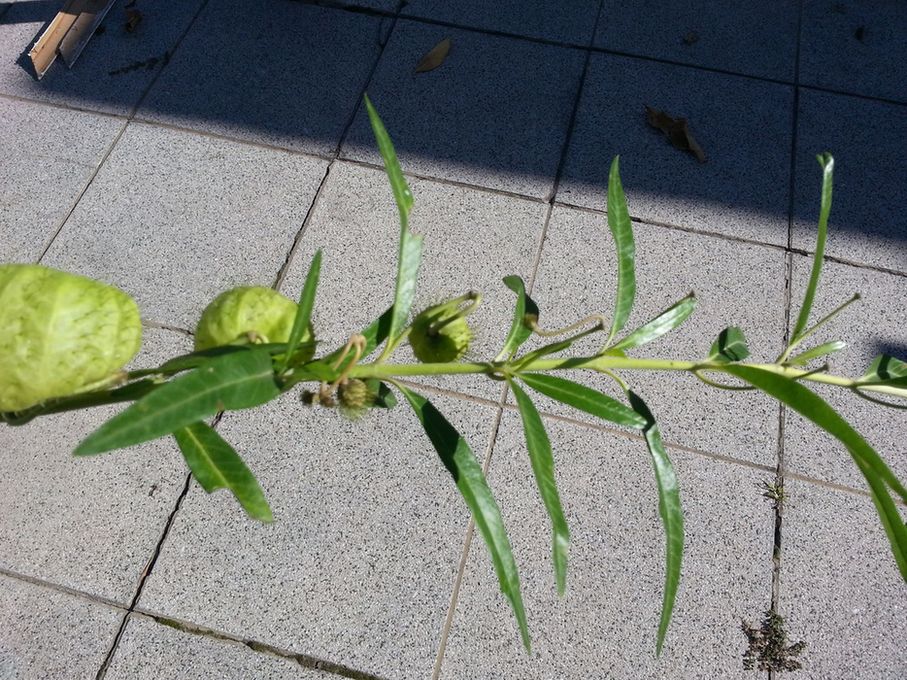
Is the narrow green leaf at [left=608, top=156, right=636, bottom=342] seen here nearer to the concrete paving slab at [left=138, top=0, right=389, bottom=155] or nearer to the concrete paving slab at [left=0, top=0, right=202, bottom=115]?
the concrete paving slab at [left=138, top=0, right=389, bottom=155]

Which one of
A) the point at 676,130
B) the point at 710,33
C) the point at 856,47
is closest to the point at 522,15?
the point at 710,33

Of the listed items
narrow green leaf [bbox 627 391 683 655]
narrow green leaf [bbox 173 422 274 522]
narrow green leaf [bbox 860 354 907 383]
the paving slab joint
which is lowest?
the paving slab joint

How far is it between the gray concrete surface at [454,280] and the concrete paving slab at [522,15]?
0.7 inches

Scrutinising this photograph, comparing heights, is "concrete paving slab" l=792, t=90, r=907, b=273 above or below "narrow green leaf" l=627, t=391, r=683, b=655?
below

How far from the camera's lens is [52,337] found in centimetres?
109

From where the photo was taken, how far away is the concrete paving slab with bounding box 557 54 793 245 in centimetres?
363

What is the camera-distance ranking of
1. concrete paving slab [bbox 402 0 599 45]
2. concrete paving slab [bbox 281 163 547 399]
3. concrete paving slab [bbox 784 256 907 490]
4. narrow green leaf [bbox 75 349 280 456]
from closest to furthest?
narrow green leaf [bbox 75 349 280 456] < concrete paving slab [bbox 784 256 907 490] < concrete paving slab [bbox 281 163 547 399] < concrete paving slab [bbox 402 0 599 45]

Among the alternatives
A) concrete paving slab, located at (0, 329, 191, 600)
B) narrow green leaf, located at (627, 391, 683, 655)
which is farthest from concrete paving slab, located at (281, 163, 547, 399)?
narrow green leaf, located at (627, 391, 683, 655)

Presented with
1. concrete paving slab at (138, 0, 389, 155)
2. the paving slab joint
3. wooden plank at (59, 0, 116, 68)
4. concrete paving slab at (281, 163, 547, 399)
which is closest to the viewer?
the paving slab joint

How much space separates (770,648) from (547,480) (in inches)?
72.9

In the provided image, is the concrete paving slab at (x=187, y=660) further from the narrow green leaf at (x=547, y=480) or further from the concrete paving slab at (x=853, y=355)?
the concrete paving slab at (x=853, y=355)

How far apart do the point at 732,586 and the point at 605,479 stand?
56cm

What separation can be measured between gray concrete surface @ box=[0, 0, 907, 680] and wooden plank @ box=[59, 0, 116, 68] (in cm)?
6

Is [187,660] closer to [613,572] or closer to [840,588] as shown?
[613,572]
